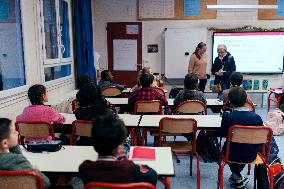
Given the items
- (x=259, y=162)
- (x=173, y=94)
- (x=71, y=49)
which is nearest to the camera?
(x=259, y=162)

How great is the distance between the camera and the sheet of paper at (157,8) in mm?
7152

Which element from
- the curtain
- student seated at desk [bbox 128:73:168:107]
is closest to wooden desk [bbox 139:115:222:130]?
student seated at desk [bbox 128:73:168:107]

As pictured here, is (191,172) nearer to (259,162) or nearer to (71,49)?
(259,162)

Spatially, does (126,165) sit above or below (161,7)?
below

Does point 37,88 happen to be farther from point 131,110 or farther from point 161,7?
point 161,7

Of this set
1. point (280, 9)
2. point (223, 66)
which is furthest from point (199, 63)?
point (280, 9)

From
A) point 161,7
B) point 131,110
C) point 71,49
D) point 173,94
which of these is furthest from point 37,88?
point 161,7

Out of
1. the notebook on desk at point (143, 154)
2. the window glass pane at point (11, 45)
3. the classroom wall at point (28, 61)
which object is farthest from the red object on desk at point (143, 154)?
the window glass pane at point (11, 45)

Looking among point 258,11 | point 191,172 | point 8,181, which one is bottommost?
point 191,172

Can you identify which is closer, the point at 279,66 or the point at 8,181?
the point at 8,181

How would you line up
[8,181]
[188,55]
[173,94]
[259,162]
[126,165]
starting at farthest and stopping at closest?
[188,55] < [173,94] < [259,162] < [8,181] < [126,165]

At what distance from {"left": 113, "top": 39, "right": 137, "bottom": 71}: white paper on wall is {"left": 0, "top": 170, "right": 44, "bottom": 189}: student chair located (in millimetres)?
5859

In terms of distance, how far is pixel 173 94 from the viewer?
685cm

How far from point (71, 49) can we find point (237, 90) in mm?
3869
